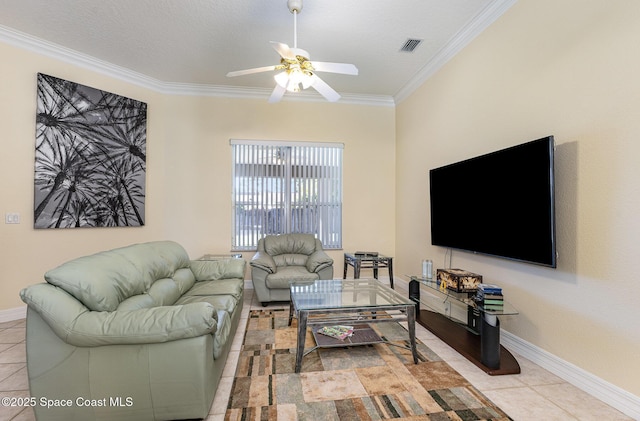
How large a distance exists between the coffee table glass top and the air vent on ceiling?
2742 millimetres

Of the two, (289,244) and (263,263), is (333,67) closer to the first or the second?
(263,263)

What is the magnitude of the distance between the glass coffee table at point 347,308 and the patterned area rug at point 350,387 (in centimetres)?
10

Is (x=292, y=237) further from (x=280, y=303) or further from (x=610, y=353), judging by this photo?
(x=610, y=353)

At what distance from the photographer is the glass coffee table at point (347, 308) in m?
2.31

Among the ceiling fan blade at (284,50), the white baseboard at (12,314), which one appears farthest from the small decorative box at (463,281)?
the white baseboard at (12,314)

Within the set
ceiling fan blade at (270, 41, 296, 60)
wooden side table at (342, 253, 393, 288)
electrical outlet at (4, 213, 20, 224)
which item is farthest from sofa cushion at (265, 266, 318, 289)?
Result: electrical outlet at (4, 213, 20, 224)

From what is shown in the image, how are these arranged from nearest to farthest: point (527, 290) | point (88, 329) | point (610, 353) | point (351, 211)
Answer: point (88, 329) → point (610, 353) → point (527, 290) → point (351, 211)

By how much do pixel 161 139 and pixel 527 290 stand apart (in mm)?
4976

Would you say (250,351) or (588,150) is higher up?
(588,150)

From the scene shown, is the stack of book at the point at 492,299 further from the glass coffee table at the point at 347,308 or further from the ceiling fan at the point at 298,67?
the ceiling fan at the point at 298,67

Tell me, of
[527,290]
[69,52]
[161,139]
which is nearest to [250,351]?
[527,290]

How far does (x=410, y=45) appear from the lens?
3.42 meters

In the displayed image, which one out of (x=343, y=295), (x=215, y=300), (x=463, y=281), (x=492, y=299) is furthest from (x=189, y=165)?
(x=492, y=299)

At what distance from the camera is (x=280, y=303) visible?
12.9ft
